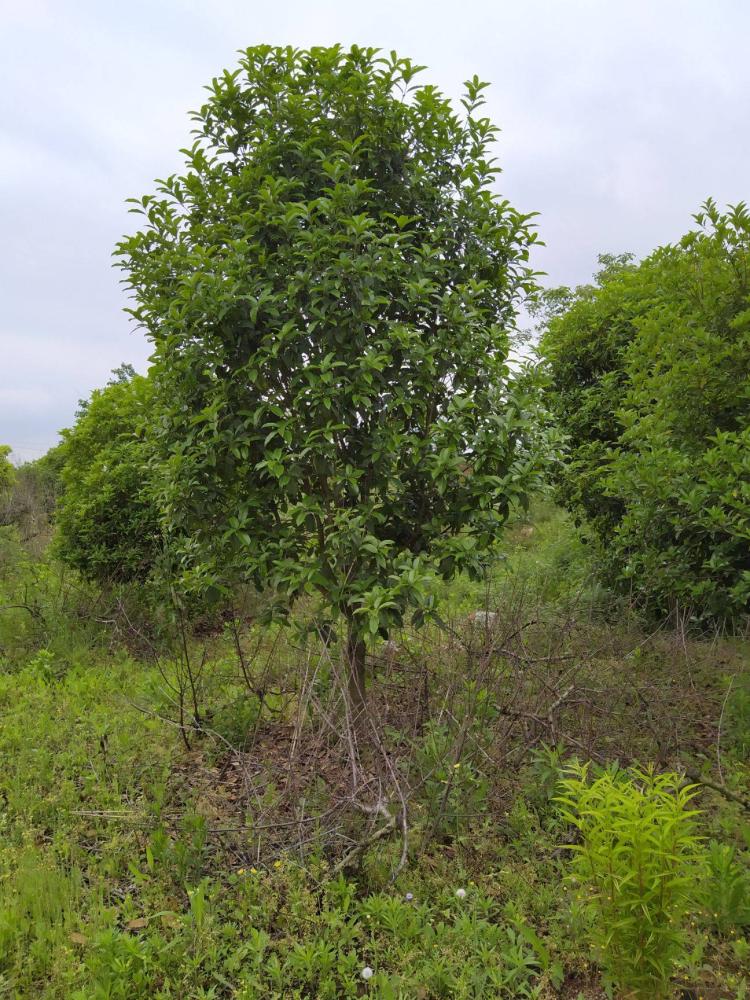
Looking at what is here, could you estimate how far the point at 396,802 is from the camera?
3.87 meters

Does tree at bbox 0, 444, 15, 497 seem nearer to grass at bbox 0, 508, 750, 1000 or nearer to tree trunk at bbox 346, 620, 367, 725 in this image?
grass at bbox 0, 508, 750, 1000

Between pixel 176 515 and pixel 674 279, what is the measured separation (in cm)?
418

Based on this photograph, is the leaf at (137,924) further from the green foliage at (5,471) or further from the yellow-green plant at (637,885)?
the green foliage at (5,471)

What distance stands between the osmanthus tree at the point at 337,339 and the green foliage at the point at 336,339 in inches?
0.6

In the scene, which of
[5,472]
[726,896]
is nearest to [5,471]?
[5,472]

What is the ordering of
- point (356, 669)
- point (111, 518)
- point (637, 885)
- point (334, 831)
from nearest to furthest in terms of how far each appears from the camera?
1. point (637, 885)
2. point (334, 831)
3. point (356, 669)
4. point (111, 518)

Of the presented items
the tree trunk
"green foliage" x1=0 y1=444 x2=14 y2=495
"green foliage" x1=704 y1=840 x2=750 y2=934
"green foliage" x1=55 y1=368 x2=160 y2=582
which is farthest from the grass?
"green foliage" x1=0 y1=444 x2=14 y2=495

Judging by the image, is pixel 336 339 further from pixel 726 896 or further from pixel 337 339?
pixel 726 896

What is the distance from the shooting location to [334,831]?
135 inches

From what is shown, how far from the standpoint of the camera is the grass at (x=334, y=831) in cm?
288

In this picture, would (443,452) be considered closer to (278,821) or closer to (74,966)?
(278,821)

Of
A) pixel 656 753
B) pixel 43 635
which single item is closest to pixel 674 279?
pixel 656 753

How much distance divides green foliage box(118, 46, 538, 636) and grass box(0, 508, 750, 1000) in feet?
2.89

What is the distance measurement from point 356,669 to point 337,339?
2.22m
